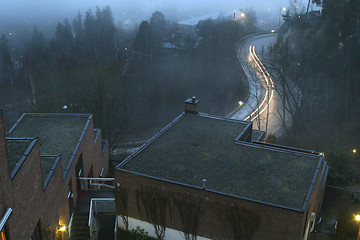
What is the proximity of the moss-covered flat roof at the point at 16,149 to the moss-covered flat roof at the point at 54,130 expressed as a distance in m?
4.96

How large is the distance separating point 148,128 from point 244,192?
120 ft

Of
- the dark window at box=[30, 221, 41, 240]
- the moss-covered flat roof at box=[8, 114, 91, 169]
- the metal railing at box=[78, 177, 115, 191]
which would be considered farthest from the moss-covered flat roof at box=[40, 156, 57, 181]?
the metal railing at box=[78, 177, 115, 191]

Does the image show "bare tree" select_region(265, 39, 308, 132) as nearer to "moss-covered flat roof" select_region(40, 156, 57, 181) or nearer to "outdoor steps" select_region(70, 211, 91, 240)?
"outdoor steps" select_region(70, 211, 91, 240)

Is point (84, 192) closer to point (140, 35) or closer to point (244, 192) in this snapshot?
point (244, 192)

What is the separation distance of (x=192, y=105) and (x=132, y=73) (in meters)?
40.4

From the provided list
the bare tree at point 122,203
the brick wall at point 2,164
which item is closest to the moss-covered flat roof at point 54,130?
the bare tree at point 122,203

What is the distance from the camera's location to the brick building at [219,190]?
50.8 ft

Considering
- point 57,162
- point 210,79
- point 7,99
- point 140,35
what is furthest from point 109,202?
point 140,35

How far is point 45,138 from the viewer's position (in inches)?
821

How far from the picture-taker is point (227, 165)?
18.4 m

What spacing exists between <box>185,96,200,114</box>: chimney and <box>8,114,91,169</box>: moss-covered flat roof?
6.34 m

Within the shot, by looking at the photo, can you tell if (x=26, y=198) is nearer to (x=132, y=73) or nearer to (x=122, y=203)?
(x=122, y=203)

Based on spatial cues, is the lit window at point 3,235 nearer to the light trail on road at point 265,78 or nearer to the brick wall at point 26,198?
the brick wall at point 26,198

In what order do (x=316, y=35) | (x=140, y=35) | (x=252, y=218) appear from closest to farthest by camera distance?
(x=252, y=218) < (x=316, y=35) < (x=140, y=35)
